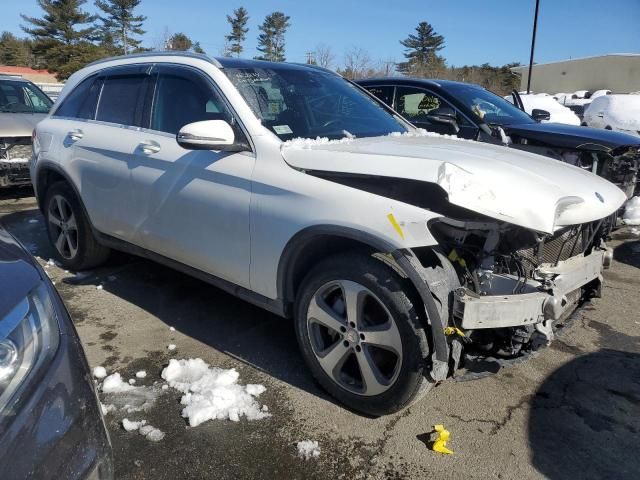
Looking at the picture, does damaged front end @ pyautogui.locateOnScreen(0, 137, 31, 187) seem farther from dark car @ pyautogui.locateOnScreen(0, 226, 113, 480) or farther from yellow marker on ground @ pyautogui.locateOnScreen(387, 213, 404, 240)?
yellow marker on ground @ pyautogui.locateOnScreen(387, 213, 404, 240)

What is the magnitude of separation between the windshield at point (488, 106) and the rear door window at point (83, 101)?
4.08 m

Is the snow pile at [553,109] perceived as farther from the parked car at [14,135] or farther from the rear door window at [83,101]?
the rear door window at [83,101]

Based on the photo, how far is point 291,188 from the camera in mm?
2836

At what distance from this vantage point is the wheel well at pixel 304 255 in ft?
9.09

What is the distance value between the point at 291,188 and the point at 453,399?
154cm

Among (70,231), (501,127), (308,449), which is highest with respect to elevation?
(501,127)

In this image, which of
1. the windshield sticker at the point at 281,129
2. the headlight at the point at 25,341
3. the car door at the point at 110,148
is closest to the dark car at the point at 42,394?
the headlight at the point at 25,341

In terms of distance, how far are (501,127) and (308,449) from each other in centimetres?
478

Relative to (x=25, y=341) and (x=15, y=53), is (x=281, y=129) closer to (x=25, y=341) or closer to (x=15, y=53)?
(x=25, y=341)

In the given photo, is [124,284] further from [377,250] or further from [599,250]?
[599,250]

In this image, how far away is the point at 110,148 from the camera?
400 centimetres

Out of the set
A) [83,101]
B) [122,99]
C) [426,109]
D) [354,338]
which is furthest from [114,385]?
[426,109]

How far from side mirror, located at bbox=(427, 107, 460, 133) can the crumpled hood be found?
9.53 ft

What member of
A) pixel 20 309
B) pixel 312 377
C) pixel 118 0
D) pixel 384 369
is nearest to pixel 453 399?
pixel 384 369
